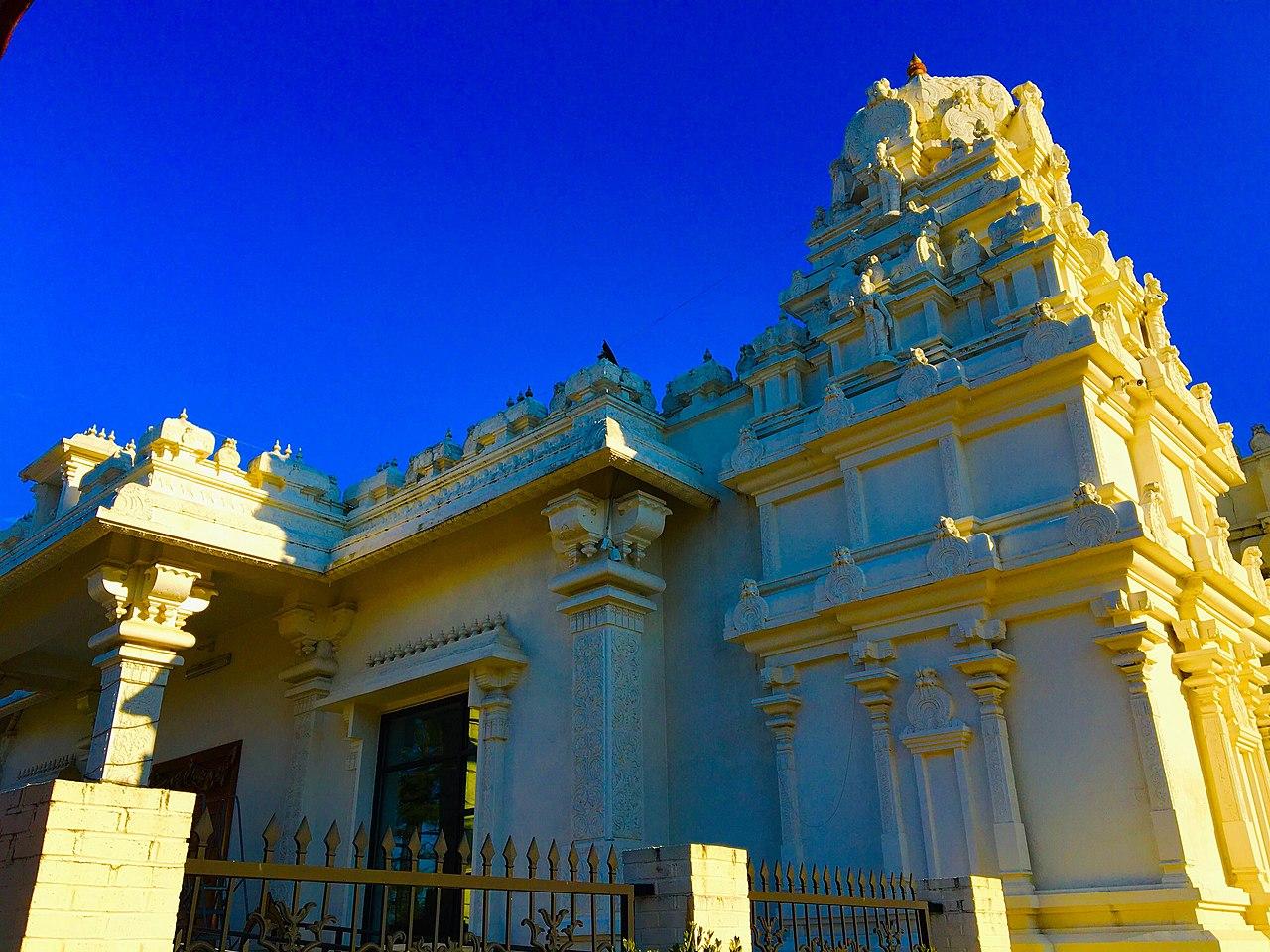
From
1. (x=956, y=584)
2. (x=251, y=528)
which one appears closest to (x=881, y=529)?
(x=956, y=584)

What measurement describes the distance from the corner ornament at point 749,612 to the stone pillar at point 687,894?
155 inches

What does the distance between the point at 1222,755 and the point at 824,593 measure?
127 inches

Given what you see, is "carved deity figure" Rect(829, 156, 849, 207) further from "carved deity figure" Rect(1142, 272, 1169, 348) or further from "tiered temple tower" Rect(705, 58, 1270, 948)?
"carved deity figure" Rect(1142, 272, 1169, 348)

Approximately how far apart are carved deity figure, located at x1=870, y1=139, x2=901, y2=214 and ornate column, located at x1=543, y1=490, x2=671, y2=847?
14.5 ft

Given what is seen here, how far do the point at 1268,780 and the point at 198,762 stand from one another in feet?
41.9

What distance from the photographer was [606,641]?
9852 millimetres

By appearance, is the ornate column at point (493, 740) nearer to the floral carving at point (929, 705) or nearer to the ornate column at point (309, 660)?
the ornate column at point (309, 660)

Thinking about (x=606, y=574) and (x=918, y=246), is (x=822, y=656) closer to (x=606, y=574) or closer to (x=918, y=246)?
(x=606, y=574)

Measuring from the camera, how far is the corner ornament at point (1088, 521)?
25.0 feet

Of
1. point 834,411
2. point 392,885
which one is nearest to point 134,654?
point 392,885

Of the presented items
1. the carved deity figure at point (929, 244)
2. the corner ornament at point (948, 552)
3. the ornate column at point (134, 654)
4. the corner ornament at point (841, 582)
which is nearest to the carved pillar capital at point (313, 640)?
the ornate column at point (134, 654)

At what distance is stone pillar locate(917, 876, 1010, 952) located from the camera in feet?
21.6

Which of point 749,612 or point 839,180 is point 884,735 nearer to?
point 749,612

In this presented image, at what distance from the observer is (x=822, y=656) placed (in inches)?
363
